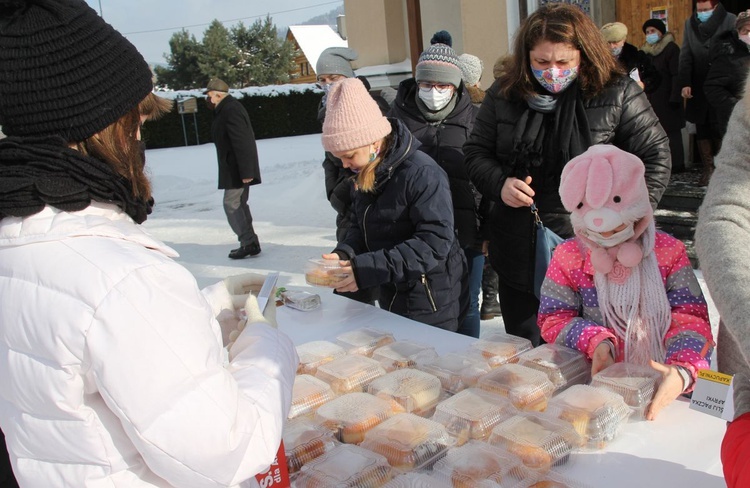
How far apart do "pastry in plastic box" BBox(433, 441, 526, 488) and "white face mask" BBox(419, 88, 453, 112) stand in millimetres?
2262

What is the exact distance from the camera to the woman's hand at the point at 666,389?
1.49 meters

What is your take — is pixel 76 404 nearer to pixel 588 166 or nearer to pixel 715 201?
pixel 715 201

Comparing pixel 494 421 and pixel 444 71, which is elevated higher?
pixel 444 71

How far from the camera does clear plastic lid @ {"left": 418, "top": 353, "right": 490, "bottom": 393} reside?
167 cm

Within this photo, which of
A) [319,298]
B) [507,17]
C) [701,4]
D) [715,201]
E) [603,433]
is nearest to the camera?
[715,201]

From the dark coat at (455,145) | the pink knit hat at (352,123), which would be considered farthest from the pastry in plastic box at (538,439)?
the dark coat at (455,145)

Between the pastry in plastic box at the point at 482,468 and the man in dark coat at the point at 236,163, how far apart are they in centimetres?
509

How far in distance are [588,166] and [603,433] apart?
27.8 inches

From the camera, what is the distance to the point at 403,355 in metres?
1.87

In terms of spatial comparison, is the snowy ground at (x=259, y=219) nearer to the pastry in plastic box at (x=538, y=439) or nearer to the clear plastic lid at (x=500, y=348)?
the clear plastic lid at (x=500, y=348)

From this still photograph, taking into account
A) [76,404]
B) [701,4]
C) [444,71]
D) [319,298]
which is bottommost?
[319,298]

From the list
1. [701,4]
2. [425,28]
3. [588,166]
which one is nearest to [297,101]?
[425,28]

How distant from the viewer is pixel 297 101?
21750mm

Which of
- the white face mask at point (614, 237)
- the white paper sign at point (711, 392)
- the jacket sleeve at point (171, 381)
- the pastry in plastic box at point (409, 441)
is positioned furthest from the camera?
the white face mask at point (614, 237)
